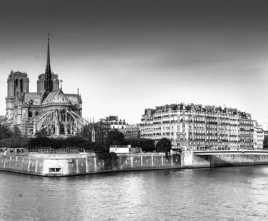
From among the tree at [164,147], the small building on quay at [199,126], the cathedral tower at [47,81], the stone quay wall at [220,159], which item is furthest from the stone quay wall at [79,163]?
the cathedral tower at [47,81]

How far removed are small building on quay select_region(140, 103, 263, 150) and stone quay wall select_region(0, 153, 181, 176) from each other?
23018 mm

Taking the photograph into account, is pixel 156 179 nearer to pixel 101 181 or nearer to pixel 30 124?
pixel 101 181

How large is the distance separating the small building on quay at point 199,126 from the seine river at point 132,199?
53033 mm

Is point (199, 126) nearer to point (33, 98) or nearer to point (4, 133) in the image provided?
point (4, 133)

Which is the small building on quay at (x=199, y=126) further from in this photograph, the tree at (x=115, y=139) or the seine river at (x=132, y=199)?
the seine river at (x=132, y=199)

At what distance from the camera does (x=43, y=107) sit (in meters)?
144

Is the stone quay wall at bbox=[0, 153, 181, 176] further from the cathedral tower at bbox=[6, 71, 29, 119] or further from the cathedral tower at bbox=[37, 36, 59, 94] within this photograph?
the cathedral tower at bbox=[6, 71, 29, 119]

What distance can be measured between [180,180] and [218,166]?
36.8 m

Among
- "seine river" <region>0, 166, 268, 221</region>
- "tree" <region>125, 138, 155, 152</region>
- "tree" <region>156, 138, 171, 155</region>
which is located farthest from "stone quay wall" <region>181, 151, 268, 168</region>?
"seine river" <region>0, 166, 268, 221</region>

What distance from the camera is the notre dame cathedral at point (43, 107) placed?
5094 inches

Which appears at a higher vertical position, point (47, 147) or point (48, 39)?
point (48, 39)

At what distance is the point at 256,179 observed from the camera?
2744 inches

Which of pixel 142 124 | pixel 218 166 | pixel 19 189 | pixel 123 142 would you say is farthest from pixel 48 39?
pixel 19 189

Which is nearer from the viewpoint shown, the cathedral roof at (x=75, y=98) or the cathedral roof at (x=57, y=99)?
the cathedral roof at (x=57, y=99)
